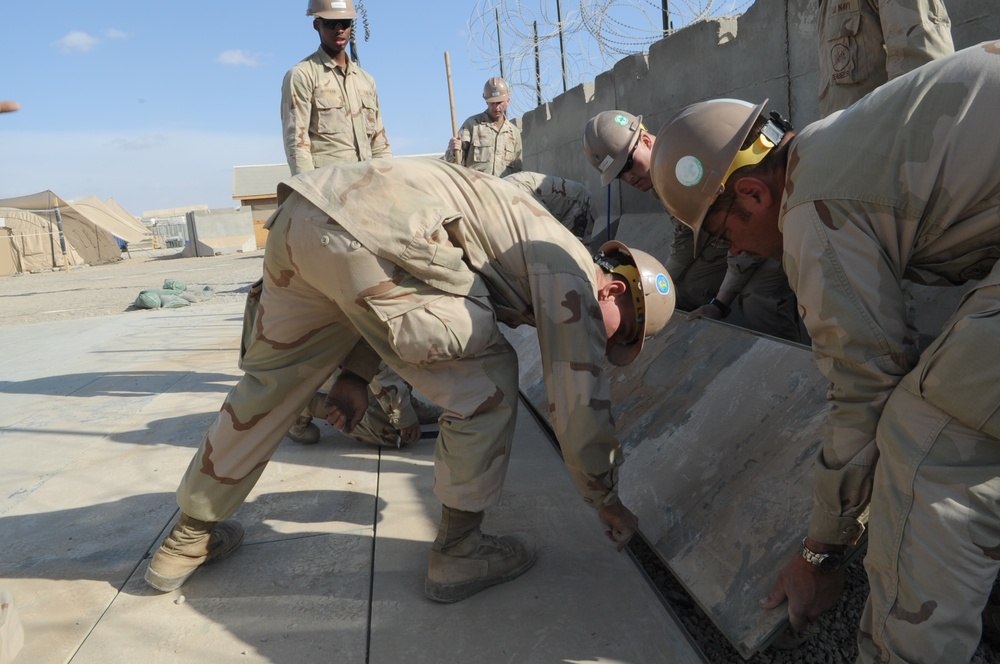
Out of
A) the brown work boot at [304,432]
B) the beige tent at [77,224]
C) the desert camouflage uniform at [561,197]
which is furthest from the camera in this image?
the beige tent at [77,224]

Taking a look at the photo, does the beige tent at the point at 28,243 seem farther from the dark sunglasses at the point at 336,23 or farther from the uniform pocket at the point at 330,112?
the dark sunglasses at the point at 336,23

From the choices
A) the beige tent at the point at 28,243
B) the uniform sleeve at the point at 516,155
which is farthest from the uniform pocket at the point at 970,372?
the beige tent at the point at 28,243

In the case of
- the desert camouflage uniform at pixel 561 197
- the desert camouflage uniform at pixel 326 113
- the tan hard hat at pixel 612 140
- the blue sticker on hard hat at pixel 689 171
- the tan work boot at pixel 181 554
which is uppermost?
the desert camouflage uniform at pixel 326 113

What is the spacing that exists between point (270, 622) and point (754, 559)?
1.40m

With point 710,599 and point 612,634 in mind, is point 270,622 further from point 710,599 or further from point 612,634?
point 710,599

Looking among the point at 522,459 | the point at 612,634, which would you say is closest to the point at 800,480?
the point at 612,634

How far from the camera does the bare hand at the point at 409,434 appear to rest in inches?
141

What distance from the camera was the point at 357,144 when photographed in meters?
4.53

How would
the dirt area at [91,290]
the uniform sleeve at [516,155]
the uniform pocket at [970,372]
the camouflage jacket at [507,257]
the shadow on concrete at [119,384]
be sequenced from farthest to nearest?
the dirt area at [91,290] < the uniform sleeve at [516,155] < the shadow on concrete at [119,384] < the camouflage jacket at [507,257] < the uniform pocket at [970,372]

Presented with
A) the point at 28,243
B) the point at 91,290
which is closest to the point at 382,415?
the point at 91,290

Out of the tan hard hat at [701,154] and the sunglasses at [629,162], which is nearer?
the tan hard hat at [701,154]

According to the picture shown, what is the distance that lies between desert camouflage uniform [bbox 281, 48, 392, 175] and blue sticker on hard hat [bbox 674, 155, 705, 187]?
2.97 meters

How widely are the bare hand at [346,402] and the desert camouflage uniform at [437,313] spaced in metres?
0.24

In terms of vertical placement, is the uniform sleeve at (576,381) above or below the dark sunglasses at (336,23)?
below
